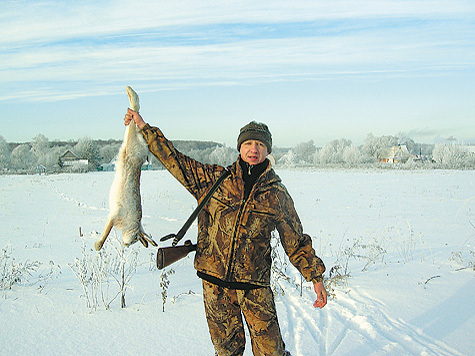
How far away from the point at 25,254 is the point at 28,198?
11.5 metres

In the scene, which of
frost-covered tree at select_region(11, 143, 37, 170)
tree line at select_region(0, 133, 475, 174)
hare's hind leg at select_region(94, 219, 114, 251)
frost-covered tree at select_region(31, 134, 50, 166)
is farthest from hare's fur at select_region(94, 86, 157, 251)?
frost-covered tree at select_region(31, 134, 50, 166)

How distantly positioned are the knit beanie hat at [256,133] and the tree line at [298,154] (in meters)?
32.3

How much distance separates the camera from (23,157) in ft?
229

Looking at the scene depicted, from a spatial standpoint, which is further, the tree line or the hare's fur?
the tree line

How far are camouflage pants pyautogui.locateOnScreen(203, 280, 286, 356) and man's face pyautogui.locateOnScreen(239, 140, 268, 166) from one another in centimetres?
85

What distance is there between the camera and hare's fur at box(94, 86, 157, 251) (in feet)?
7.91

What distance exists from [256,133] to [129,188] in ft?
2.94

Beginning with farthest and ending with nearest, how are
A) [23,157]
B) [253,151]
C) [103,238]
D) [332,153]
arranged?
[332,153]
[23,157]
[253,151]
[103,238]

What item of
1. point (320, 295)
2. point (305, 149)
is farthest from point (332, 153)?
point (320, 295)

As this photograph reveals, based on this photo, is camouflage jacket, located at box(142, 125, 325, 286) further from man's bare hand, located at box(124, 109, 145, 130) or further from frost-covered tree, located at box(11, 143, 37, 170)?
frost-covered tree, located at box(11, 143, 37, 170)

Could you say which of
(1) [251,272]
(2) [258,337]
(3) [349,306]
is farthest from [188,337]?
(3) [349,306]

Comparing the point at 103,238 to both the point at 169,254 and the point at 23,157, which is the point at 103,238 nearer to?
the point at 169,254

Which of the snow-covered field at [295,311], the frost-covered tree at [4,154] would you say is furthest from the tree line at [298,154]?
the snow-covered field at [295,311]

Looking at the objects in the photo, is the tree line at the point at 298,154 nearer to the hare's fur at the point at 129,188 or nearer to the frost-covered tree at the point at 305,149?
the frost-covered tree at the point at 305,149
